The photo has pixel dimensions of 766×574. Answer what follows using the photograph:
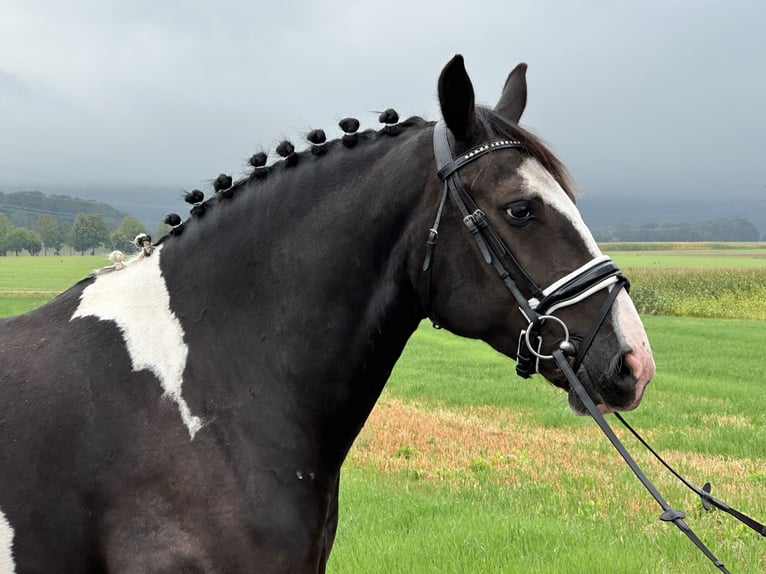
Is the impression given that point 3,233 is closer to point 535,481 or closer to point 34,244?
point 34,244

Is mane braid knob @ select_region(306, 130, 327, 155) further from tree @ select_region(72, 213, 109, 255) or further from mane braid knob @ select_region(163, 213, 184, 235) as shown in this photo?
tree @ select_region(72, 213, 109, 255)

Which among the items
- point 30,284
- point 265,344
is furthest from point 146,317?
point 30,284

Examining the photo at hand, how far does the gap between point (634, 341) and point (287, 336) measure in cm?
133

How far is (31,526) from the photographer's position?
2.26 metres

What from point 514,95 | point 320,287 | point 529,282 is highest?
point 514,95

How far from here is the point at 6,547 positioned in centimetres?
224

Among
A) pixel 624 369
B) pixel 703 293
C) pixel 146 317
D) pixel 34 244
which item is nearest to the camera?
pixel 624 369

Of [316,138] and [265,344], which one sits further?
[316,138]

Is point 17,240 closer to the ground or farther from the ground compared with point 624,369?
closer to the ground

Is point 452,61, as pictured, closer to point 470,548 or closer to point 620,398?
point 620,398

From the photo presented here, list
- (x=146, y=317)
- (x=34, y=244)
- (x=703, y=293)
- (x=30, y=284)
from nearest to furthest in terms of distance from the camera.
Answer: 1. (x=146, y=317)
2. (x=703, y=293)
3. (x=30, y=284)
4. (x=34, y=244)

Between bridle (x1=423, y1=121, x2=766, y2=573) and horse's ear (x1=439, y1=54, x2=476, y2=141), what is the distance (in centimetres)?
7

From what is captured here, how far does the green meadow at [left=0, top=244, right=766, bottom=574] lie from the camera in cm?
506

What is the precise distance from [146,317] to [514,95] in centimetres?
201
